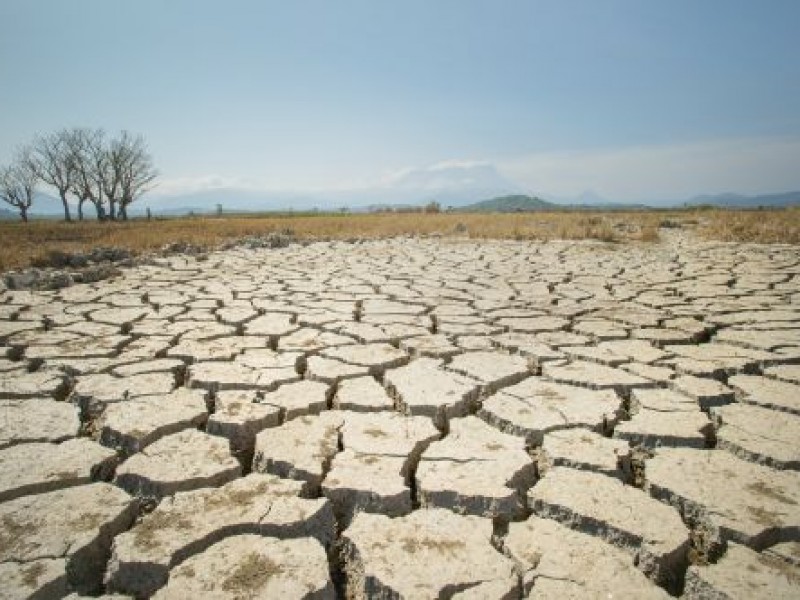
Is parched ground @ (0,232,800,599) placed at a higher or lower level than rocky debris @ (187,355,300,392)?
lower

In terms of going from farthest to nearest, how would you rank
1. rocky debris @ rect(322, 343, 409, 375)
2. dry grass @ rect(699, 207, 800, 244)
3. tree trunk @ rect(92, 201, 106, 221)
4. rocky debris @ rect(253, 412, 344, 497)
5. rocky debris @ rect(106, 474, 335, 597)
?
tree trunk @ rect(92, 201, 106, 221) → dry grass @ rect(699, 207, 800, 244) → rocky debris @ rect(322, 343, 409, 375) → rocky debris @ rect(253, 412, 344, 497) → rocky debris @ rect(106, 474, 335, 597)

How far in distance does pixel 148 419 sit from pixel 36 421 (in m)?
0.49

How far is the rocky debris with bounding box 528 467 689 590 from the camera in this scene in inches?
52.9

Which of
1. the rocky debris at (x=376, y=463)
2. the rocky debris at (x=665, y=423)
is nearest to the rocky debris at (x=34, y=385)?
the rocky debris at (x=376, y=463)

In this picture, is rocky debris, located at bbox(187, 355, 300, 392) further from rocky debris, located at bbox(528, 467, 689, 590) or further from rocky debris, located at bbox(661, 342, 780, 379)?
rocky debris, located at bbox(661, 342, 780, 379)

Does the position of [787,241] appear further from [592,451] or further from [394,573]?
[394,573]

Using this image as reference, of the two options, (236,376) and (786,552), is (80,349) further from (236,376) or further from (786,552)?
(786,552)

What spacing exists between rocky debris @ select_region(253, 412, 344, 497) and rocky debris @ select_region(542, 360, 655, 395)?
1.17 metres

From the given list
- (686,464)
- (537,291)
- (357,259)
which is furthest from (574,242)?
(686,464)

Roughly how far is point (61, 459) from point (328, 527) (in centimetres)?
105

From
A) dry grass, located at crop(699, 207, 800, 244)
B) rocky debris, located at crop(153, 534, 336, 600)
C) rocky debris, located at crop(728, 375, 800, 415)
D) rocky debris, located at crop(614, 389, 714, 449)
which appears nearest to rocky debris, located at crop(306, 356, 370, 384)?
rocky debris, located at crop(153, 534, 336, 600)

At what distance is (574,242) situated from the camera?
938 cm

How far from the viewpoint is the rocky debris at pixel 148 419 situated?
6.44ft

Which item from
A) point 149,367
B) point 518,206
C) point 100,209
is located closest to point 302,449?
point 149,367
